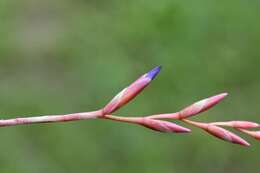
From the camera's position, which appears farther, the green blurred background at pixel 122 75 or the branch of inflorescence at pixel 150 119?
the green blurred background at pixel 122 75

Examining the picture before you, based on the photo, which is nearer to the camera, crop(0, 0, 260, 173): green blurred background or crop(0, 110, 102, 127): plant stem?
crop(0, 110, 102, 127): plant stem

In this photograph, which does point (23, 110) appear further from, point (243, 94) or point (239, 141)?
point (239, 141)

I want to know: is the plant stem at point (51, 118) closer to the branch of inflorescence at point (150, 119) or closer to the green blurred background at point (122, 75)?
the branch of inflorescence at point (150, 119)

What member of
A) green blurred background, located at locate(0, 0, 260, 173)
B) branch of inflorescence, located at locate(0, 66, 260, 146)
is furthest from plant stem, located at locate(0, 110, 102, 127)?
green blurred background, located at locate(0, 0, 260, 173)

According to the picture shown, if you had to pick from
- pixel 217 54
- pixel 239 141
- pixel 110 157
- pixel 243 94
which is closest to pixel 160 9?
pixel 217 54

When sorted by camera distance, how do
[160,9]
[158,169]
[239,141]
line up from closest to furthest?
[239,141] < [158,169] < [160,9]

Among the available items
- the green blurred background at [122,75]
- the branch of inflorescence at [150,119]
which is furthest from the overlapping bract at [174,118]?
A: the green blurred background at [122,75]

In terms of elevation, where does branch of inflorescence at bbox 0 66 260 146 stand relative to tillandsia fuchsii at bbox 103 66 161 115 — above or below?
below

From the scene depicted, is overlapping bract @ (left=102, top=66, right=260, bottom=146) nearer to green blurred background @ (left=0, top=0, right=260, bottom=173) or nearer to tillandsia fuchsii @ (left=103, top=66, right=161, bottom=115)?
tillandsia fuchsii @ (left=103, top=66, right=161, bottom=115)
